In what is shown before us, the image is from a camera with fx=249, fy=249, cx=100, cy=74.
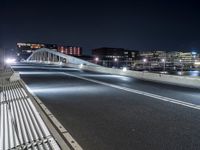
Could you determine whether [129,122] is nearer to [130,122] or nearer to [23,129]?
[130,122]

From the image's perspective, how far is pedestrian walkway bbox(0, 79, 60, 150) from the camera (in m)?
4.67

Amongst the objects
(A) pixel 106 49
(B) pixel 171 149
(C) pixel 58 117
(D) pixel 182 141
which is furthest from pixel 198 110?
(A) pixel 106 49

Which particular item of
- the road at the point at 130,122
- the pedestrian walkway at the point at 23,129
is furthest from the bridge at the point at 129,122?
the pedestrian walkway at the point at 23,129

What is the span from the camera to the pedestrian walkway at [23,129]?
4668 mm

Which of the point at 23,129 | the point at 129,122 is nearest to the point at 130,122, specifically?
Answer: the point at 129,122

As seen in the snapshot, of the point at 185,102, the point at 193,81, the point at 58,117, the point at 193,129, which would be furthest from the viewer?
the point at 193,81

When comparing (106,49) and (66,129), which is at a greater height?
(106,49)

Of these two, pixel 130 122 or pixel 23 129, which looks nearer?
pixel 23 129

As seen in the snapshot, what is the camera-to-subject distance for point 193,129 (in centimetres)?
599

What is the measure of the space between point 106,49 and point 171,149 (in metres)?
169

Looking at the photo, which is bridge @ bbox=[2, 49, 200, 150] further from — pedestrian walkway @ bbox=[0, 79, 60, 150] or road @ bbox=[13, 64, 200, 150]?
pedestrian walkway @ bbox=[0, 79, 60, 150]

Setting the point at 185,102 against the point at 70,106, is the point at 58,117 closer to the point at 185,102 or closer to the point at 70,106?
the point at 70,106

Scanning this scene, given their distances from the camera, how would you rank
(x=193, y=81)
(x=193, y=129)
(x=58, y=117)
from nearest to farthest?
(x=193, y=129) → (x=58, y=117) → (x=193, y=81)

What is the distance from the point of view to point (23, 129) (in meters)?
5.77
